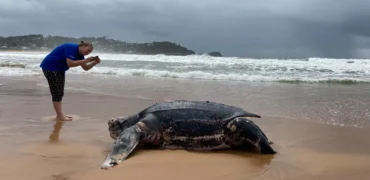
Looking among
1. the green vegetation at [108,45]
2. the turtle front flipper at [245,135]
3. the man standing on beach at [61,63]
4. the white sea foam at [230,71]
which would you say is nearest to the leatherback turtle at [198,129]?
the turtle front flipper at [245,135]

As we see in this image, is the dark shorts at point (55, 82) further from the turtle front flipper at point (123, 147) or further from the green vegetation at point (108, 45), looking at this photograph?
the green vegetation at point (108, 45)

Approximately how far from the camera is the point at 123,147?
3.77 m

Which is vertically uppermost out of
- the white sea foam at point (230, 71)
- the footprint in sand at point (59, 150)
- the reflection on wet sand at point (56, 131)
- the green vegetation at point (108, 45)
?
the green vegetation at point (108, 45)

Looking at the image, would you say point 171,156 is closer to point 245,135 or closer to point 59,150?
point 245,135

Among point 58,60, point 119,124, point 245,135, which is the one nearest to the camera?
point 245,135

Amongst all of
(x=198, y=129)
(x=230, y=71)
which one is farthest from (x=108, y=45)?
(x=198, y=129)

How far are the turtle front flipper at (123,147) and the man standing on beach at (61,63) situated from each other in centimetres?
219

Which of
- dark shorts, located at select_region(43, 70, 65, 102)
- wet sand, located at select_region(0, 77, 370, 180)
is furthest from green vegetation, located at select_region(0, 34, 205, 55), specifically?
wet sand, located at select_region(0, 77, 370, 180)

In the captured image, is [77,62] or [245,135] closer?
[245,135]

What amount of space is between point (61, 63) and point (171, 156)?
3.29m

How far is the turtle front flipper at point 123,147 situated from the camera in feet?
11.4

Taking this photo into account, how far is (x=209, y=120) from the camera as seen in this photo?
4238 millimetres

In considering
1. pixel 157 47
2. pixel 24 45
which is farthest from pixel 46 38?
pixel 157 47

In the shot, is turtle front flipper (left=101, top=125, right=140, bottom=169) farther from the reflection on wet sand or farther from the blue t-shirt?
the blue t-shirt
